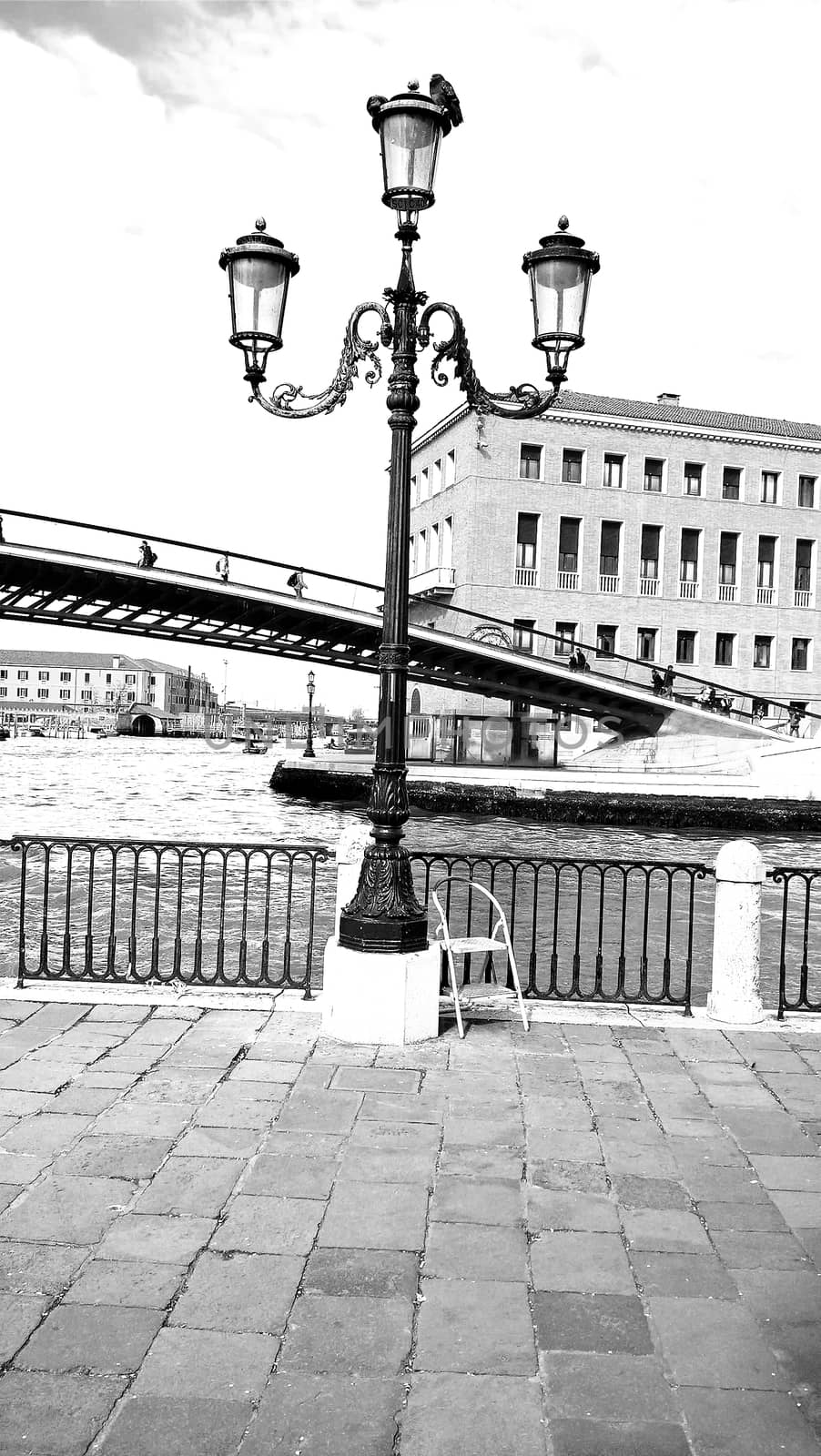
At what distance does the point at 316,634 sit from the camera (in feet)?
119

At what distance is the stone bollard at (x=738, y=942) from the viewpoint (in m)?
6.47

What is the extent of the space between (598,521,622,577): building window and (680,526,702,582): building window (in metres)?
2.99

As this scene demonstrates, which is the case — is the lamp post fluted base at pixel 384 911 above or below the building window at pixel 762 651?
below

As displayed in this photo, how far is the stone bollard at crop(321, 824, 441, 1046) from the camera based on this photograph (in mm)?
5805

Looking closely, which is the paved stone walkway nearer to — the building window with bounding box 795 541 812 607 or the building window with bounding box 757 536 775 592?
the building window with bounding box 757 536 775 592

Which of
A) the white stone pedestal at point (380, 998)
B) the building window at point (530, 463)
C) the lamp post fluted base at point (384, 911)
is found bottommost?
the white stone pedestal at point (380, 998)

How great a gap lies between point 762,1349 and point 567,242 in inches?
226

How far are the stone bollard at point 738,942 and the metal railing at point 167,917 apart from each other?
2454mm

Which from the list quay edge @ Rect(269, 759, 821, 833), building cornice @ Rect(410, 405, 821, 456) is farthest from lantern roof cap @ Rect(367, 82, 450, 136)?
building cornice @ Rect(410, 405, 821, 456)

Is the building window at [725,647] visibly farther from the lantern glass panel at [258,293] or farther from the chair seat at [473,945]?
the chair seat at [473,945]

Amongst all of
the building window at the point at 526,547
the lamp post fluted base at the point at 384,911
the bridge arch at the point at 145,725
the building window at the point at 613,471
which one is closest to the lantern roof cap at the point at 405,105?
the lamp post fluted base at the point at 384,911

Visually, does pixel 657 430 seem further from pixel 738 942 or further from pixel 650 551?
pixel 738 942

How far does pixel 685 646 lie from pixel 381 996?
42.5 meters

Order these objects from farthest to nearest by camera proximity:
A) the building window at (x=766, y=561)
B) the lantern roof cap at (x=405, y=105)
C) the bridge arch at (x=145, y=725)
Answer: the bridge arch at (x=145, y=725) → the building window at (x=766, y=561) → the lantern roof cap at (x=405, y=105)
